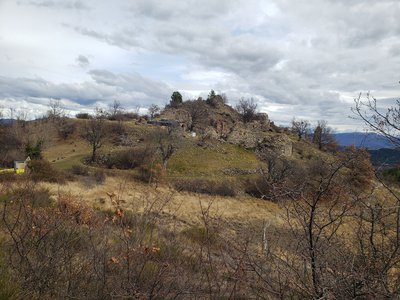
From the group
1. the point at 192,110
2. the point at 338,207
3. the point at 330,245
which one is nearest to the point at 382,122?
the point at 338,207

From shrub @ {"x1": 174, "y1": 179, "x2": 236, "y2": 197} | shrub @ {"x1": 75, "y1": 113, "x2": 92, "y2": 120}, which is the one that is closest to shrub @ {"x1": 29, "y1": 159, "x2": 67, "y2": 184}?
shrub @ {"x1": 174, "y1": 179, "x2": 236, "y2": 197}

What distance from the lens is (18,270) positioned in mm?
3922

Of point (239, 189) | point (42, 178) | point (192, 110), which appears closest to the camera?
point (42, 178)

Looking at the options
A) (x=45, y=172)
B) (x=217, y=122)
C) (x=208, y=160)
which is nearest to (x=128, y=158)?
(x=208, y=160)

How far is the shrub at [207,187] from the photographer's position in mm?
31453

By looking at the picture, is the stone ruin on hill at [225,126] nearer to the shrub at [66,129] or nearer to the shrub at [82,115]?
the shrub at [82,115]

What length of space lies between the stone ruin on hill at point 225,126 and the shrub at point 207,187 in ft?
71.7

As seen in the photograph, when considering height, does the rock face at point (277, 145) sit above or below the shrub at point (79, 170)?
above

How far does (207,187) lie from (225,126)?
38.8 m

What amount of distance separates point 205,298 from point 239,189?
32.5 meters

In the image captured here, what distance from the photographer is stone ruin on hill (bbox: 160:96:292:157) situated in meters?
59.5

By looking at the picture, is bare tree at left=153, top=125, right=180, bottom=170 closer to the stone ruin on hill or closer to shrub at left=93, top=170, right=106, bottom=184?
shrub at left=93, top=170, right=106, bottom=184

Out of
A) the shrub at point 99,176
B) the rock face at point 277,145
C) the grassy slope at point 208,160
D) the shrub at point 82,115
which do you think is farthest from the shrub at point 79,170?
the shrub at point 82,115

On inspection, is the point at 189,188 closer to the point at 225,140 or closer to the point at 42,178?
the point at 42,178
